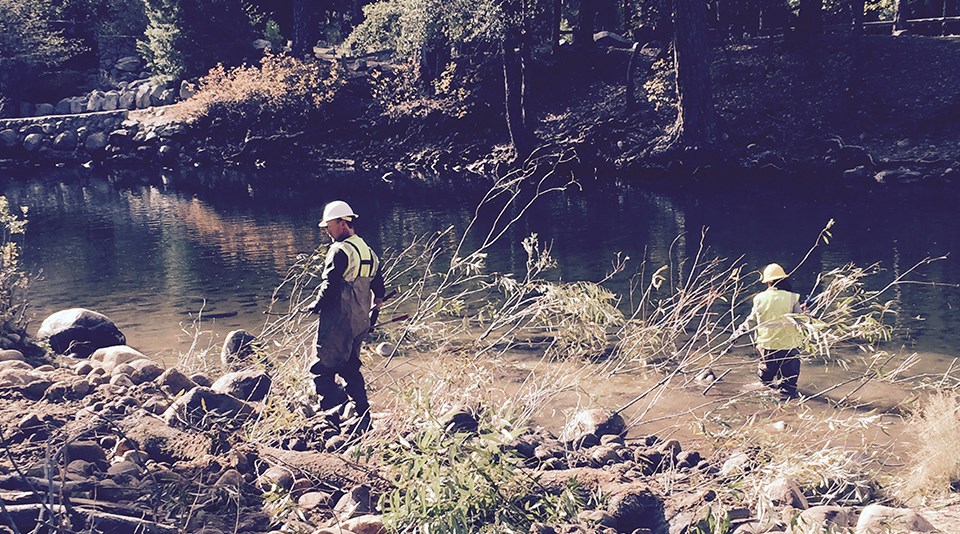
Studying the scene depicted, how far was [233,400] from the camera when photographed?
8.34 metres

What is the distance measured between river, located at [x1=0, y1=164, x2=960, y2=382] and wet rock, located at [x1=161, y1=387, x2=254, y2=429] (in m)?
4.29

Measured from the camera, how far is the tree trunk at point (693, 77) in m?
28.7

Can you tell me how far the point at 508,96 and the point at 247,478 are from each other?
27.9 m

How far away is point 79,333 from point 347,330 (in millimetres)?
5259

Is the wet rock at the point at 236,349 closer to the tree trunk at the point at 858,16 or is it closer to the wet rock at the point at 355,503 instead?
the wet rock at the point at 355,503

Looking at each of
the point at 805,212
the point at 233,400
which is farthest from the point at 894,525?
the point at 805,212

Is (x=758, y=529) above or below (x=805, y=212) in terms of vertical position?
above

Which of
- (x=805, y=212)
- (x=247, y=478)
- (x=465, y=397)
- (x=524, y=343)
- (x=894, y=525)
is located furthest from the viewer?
(x=805, y=212)

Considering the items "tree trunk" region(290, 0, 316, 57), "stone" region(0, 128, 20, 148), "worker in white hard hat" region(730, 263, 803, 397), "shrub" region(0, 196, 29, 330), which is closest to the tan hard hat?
"worker in white hard hat" region(730, 263, 803, 397)

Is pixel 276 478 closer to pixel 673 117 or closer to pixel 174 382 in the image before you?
pixel 174 382

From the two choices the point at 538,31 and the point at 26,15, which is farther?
the point at 26,15

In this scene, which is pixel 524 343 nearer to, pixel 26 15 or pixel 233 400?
pixel 233 400

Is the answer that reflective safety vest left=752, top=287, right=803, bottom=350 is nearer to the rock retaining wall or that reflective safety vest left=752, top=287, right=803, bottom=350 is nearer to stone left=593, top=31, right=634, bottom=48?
stone left=593, top=31, right=634, bottom=48

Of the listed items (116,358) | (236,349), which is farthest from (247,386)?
(236,349)
